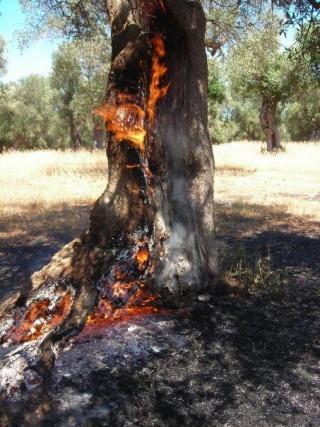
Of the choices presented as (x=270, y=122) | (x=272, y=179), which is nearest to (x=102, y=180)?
(x=272, y=179)

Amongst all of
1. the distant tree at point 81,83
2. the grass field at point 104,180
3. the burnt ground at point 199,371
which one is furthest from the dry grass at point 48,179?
the burnt ground at point 199,371

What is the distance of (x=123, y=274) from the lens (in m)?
5.84

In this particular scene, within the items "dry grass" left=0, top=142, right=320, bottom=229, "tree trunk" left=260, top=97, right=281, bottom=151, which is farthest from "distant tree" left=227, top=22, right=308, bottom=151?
"dry grass" left=0, top=142, right=320, bottom=229

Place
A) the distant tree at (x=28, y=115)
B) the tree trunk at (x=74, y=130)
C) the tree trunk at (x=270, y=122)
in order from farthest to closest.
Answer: the distant tree at (x=28, y=115) < the tree trunk at (x=74, y=130) < the tree trunk at (x=270, y=122)

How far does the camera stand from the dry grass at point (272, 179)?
1357cm

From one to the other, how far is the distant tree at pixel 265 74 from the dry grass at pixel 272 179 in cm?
212

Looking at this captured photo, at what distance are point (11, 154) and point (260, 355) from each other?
23.0 metres

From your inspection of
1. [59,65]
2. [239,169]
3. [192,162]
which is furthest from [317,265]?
[59,65]

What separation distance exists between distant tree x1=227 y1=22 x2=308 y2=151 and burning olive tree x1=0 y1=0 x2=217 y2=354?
40.2ft

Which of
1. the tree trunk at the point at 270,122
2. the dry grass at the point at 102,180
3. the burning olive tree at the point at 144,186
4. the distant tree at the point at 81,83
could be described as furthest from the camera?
the tree trunk at the point at 270,122

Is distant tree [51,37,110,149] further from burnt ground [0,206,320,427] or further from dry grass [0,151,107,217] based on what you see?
burnt ground [0,206,320,427]

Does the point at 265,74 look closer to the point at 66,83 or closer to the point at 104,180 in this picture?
the point at 104,180

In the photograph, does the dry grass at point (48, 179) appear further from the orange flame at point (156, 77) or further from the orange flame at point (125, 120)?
the orange flame at point (156, 77)

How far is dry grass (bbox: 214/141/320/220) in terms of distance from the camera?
1357 cm
